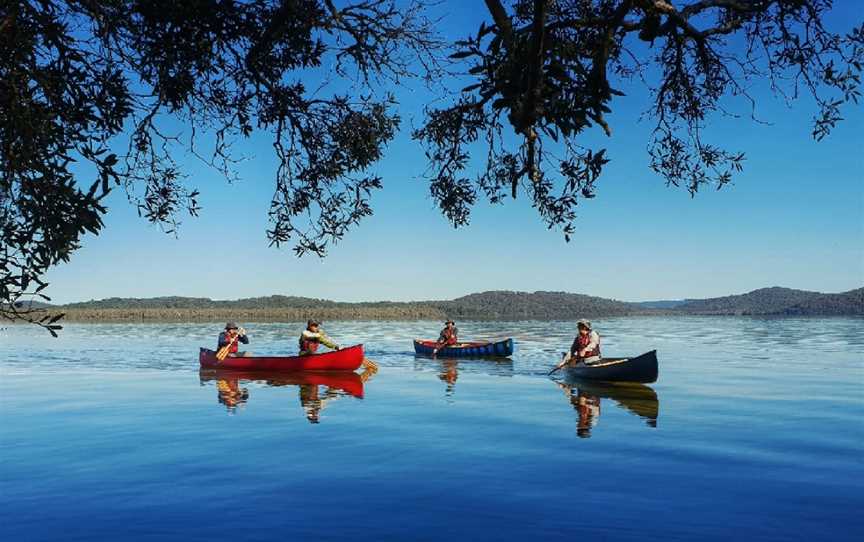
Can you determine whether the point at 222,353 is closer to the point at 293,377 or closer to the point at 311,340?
the point at 293,377

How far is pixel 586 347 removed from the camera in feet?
81.9

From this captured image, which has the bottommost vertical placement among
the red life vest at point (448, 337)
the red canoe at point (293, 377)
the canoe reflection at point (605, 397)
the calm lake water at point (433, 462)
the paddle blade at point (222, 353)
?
the calm lake water at point (433, 462)

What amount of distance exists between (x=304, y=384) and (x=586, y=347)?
30.9 feet

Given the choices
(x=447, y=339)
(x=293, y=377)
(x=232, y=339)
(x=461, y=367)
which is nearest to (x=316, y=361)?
(x=293, y=377)

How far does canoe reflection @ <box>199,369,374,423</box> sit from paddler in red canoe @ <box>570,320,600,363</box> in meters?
7.16

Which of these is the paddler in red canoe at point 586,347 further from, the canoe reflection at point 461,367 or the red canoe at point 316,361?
the red canoe at point 316,361

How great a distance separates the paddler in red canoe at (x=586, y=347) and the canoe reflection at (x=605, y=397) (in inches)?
34.6

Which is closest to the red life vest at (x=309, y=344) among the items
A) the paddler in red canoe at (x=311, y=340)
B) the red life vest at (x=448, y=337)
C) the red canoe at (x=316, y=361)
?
the paddler in red canoe at (x=311, y=340)

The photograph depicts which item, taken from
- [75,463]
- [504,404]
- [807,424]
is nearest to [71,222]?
[75,463]

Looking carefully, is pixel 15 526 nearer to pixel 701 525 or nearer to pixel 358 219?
pixel 358 219

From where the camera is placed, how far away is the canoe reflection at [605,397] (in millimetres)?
17062

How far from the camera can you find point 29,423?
1739cm

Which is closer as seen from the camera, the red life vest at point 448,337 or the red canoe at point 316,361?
the red canoe at point 316,361

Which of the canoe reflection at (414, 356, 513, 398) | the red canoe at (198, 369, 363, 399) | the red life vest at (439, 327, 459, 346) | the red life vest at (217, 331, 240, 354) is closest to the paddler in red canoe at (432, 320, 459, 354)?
the red life vest at (439, 327, 459, 346)
